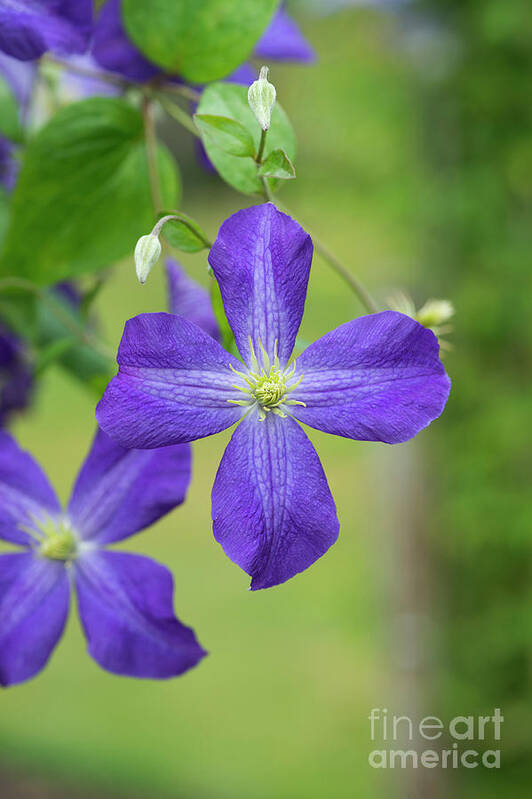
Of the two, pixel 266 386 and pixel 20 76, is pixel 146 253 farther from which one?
pixel 20 76

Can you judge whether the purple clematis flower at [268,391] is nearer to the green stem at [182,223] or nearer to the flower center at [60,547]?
the green stem at [182,223]

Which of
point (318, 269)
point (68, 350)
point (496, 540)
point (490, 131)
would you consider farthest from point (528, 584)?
point (318, 269)

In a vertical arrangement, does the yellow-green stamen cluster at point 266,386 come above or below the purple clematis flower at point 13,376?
below

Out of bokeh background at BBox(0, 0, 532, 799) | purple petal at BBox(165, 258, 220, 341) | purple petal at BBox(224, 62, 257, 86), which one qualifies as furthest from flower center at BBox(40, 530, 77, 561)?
bokeh background at BBox(0, 0, 532, 799)

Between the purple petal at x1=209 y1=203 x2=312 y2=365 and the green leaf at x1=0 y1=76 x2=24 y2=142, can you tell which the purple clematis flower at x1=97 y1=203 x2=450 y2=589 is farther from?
the green leaf at x1=0 y1=76 x2=24 y2=142

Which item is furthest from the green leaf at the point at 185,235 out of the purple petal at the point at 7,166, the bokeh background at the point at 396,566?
the bokeh background at the point at 396,566

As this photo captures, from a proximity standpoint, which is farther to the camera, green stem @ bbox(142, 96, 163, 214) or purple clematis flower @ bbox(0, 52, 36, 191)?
purple clematis flower @ bbox(0, 52, 36, 191)

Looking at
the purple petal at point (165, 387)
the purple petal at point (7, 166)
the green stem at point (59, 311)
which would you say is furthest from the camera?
the purple petal at point (7, 166)

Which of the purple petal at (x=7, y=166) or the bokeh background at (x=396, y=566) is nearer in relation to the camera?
the purple petal at (x=7, y=166)
